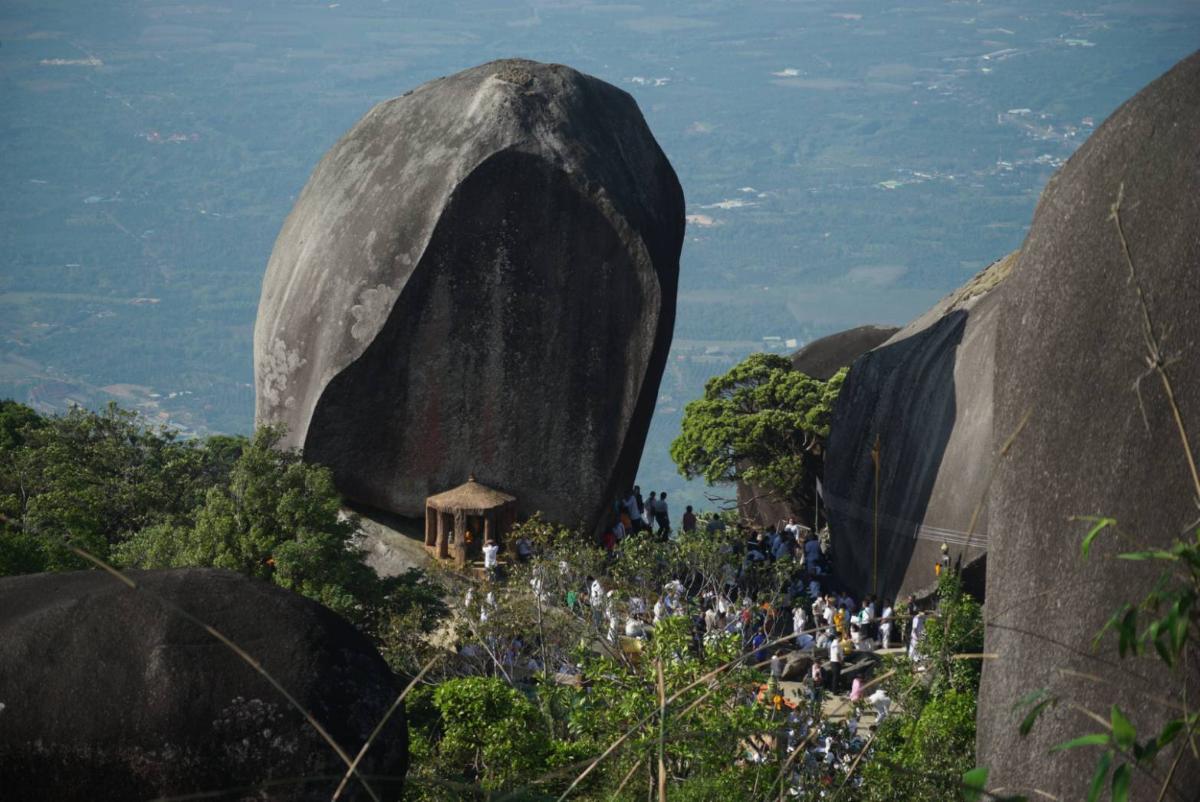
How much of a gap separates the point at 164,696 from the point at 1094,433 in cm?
438

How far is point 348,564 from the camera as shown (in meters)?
17.1

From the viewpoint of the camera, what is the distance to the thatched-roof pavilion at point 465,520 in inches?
911

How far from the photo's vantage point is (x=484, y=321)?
23547 millimetres

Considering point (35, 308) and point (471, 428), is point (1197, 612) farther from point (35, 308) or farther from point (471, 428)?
point (35, 308)

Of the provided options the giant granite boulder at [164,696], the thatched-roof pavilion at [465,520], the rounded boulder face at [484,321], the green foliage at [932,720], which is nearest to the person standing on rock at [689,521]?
the rounded boulder face at [484,321]

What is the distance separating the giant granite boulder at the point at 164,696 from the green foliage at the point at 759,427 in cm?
1999

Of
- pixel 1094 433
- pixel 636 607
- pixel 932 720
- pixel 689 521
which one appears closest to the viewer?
pixel 1094 433

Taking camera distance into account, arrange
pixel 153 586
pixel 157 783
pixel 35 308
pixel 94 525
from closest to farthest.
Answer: pixel 157 783 < pixel 153 586 < pixel 94 525 < pixel 35 308

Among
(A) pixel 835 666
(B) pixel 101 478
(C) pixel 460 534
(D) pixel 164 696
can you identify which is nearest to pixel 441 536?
(C) pixel 460 534

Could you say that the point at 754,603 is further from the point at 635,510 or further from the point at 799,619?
the point at 635,510

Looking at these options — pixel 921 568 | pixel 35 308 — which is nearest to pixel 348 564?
pixel 921 568

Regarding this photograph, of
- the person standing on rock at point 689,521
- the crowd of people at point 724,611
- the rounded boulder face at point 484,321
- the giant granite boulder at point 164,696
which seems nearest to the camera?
the giant granite boulder at point 164,696

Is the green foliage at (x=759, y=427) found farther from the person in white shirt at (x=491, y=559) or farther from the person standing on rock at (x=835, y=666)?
the person standing on rock at (x=835, y=666)

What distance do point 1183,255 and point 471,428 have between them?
58.4ft
